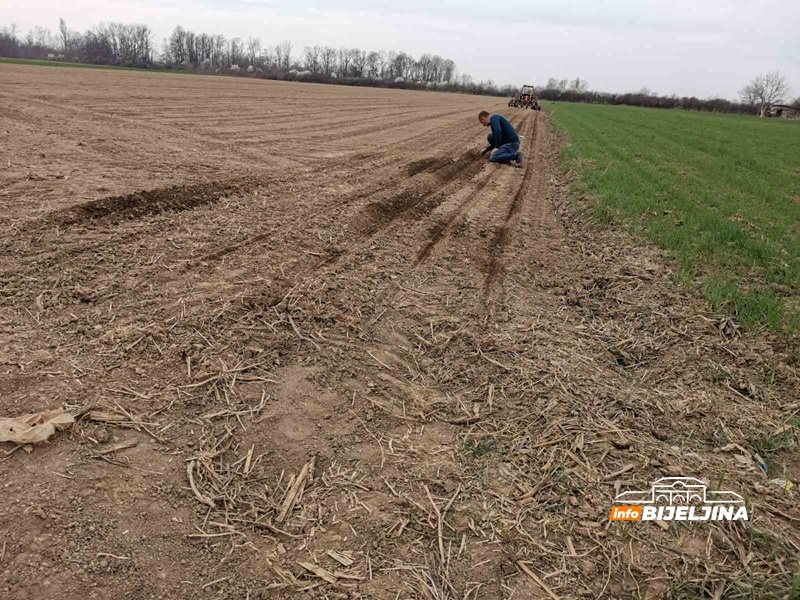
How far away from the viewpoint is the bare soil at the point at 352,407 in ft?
7.60

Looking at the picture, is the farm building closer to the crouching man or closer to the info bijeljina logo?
the crouching man

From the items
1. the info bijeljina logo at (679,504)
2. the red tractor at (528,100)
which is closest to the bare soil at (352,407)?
the info bijeljina logo at (679,504)

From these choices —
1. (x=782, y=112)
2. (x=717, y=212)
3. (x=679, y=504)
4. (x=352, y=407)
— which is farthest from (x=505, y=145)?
(x=782, y=112)

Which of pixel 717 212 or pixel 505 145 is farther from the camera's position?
pixel 505 145

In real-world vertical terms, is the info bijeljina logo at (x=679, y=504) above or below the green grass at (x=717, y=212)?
below

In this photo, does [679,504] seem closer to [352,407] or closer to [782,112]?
[352,407]

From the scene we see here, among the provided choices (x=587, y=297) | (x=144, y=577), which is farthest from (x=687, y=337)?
(x=144, y=577)

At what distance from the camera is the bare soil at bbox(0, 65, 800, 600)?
2.32 metres

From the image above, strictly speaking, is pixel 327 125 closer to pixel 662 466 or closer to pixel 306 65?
pixel 662 466

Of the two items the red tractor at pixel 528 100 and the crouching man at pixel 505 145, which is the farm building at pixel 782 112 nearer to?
the red tractor at pixel 528 100

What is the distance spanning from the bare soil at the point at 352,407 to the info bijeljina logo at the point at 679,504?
6 cm

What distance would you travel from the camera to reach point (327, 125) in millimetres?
16328

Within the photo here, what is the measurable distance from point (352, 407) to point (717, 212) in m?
7.72

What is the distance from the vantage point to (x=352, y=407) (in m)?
3.35
